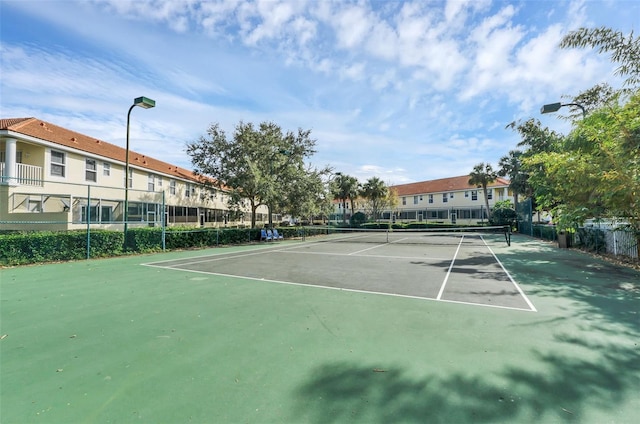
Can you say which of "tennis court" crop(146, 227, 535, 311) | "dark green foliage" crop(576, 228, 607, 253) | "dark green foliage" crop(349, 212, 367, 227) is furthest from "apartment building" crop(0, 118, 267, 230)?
"dark green foliage" crop(349, 212, 367, 227)

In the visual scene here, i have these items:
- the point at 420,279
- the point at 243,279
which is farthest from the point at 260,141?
the point at 420,279

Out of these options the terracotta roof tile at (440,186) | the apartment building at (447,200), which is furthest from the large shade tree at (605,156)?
the terracotta roof tile at (440,186)

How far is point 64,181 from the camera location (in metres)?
18.6

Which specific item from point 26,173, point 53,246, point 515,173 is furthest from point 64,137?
point 515,173

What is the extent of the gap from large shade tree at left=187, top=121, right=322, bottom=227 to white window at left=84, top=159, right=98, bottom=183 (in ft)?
21.4

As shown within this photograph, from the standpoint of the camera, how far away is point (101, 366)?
11.5 ft

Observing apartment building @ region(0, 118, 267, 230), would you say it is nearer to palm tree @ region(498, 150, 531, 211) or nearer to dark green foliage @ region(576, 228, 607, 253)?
dark green foliage @ region(576, 228, 607, 253)

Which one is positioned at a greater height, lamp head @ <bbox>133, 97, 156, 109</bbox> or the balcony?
lamp head @ <bbox>133, 97, 156, 109</bbox>

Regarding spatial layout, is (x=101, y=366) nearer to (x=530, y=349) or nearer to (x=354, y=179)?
(x=530, y=349)

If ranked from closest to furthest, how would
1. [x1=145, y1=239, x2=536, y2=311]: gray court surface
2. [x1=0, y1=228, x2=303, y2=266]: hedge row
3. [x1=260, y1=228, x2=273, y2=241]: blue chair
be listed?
[x1=145, y1=239, x2=536, y2=311]: gray court surface → [x1=0, y1=228, x2=303, y2=266]: hedge row → [x1=260, y1=228, x2=273, y2=241]: blue chair

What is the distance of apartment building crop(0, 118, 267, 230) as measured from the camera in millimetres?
15273

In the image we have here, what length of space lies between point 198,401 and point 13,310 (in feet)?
17.9

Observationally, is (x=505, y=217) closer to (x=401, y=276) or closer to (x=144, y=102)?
(x=401, y=276)

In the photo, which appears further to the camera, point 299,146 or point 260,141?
point 299,146
